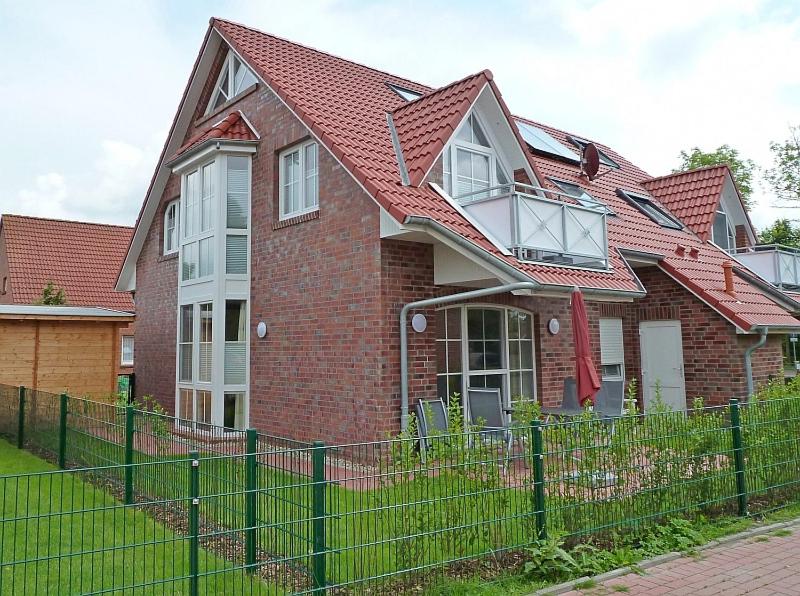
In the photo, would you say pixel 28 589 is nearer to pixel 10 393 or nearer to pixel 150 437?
pixel 150 437

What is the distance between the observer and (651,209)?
55.5ft

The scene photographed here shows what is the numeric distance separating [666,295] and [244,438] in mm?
10653

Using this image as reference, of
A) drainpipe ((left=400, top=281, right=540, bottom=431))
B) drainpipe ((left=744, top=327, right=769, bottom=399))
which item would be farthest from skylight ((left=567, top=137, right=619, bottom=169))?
drainpipe ((left=400, top=281, right=540, bottom=431))

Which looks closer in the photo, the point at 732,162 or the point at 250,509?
the point at 250,509

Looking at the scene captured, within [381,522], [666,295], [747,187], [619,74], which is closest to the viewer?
[381,522]

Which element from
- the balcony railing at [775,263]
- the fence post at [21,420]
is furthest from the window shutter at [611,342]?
the fence post at [21,420]

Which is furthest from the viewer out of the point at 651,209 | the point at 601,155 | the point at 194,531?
the point at 601,155

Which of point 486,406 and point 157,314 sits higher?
point 157,314

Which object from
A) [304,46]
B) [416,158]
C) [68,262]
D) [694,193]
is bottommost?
[416,158]

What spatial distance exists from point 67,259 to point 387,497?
25.4 meters

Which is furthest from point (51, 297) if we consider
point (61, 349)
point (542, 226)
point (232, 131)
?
point (542, 226)

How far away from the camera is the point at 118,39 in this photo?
996 centimetres

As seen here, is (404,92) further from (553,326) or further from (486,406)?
(486,406)

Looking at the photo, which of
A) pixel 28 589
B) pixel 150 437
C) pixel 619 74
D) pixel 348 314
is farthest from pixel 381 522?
pixel 619 74
